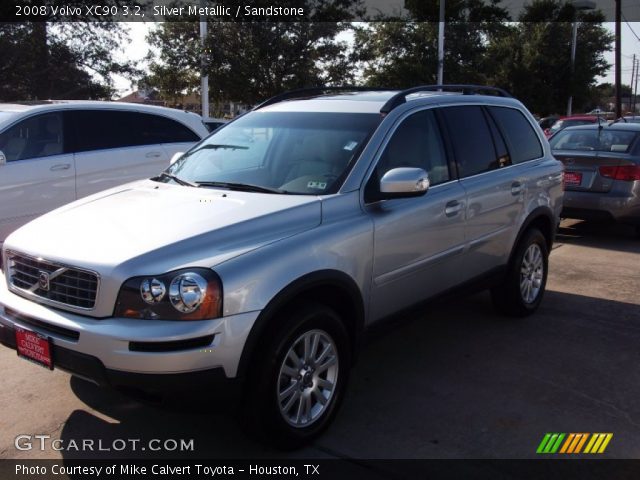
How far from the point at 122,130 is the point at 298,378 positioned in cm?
484

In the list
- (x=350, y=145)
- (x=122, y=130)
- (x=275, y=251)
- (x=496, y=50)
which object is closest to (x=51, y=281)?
(x=275, y=251)

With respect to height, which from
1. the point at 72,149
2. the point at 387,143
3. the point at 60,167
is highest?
the point at 387,143

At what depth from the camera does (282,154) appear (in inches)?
160

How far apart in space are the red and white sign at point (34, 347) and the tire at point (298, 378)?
37.9 inches

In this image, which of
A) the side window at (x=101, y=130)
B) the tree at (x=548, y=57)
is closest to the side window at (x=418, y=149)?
the side window at (x=101, y=130)

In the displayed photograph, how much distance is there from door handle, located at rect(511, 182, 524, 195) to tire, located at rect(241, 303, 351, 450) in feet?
7.47

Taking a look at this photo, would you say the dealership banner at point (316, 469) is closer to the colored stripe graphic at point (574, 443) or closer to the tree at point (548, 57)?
the colored stripe graphic at point (574, 443)

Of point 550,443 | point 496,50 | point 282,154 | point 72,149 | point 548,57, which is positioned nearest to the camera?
point 550,443

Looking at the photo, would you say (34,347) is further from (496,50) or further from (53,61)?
(496,50)

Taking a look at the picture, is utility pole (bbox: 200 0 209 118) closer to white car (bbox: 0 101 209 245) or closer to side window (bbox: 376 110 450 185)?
white car (bbox: 0 101 209 245)

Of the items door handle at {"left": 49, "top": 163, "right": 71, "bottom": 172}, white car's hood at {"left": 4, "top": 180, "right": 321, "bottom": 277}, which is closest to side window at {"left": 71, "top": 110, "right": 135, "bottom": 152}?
door handle at {"left": 49, "top": 163, "right": 71, "bottom": 172}

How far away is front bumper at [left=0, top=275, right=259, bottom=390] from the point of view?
9.14 ft

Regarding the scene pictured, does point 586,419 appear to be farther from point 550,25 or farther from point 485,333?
point 550,25

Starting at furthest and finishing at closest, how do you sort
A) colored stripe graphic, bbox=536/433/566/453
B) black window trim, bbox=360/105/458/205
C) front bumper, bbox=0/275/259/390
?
black window trim, bbox=360/105/458/205, colored stripe graphic, bbox=536/433/566/453, front bumper, bbox=0/275/259/390
